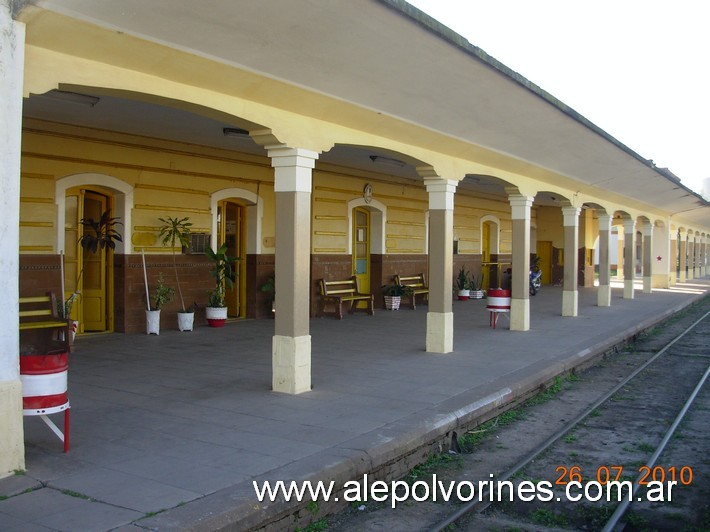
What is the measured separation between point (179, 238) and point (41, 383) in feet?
23.9

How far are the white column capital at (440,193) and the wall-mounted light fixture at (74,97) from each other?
492 centimetres

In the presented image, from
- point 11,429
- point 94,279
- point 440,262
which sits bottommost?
point 11,429

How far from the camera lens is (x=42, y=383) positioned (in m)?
5.12

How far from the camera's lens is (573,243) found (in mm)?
16703

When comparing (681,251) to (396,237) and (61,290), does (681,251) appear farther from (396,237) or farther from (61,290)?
(61,290)

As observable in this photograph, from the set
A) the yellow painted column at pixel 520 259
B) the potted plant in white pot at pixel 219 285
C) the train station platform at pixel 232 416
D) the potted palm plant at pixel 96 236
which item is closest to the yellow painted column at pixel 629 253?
the yellow painted column at pixel 520 259

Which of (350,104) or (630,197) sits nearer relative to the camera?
(350,104)

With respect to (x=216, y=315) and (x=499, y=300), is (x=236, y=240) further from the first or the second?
(x=499, y=300)

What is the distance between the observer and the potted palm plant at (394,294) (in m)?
17.3

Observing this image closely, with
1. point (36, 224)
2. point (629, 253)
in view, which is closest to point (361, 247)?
point (36, 224)

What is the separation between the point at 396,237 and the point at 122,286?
8.47 metres

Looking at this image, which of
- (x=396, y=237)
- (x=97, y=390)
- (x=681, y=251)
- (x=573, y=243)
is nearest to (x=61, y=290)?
(x=97, y=390)

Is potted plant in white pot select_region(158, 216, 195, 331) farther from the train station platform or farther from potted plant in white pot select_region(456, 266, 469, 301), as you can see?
potted plant in white pot select_region(456, 266, 469, 301)

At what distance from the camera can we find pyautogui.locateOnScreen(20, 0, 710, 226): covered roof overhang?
5.43 metres
